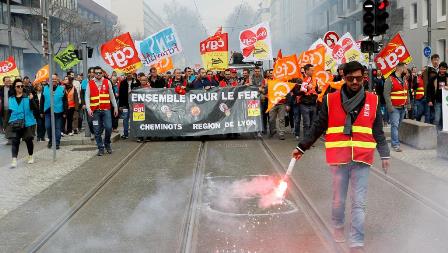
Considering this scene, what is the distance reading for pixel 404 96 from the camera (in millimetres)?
11992

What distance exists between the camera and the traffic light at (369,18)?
535 inches

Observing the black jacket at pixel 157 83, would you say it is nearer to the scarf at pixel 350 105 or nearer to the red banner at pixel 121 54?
the red banner at pixel 121 54

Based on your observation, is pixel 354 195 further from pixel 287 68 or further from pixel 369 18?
pixel 287 68

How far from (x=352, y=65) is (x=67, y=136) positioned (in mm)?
12227

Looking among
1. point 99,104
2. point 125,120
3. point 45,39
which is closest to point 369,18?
point 99,104

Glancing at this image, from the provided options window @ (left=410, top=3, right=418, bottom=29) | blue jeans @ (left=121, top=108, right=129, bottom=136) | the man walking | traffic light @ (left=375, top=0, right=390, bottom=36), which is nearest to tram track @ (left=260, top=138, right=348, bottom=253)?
traffic light @ (left=375, top=0, right=390, bottom=36)

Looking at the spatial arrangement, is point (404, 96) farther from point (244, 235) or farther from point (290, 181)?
point (244, 235)

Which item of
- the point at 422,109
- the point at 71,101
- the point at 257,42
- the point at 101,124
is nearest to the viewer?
the point at 101,124

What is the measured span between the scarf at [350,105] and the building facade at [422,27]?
1197 inches

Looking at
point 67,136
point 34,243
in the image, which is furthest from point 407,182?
point 67,136

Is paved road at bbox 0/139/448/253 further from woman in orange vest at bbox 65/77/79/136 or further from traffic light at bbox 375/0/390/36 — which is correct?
woman in orange vest at bbox 65/77/79/136

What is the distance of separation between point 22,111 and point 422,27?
108ft

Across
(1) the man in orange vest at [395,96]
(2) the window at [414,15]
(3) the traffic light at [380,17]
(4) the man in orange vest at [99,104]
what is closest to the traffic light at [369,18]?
(3) the traffic light at [380,17]

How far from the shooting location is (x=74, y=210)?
7.33 meters
